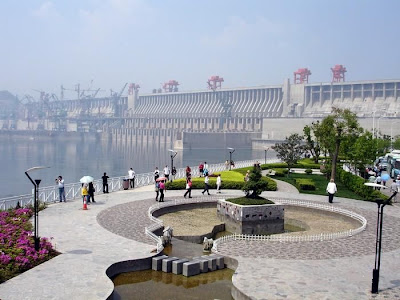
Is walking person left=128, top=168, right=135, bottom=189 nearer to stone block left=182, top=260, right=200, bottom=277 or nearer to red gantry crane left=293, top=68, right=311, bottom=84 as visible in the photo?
stone block left=182, top=260, right=200, bottom=277

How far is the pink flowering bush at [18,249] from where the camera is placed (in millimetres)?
11531

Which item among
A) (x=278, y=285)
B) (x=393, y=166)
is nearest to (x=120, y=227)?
(x=278, y=285)

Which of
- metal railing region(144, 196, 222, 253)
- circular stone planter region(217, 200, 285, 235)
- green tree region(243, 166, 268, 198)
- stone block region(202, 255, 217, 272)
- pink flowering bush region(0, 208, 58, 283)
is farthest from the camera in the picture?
green tree region(243, 166, 268, 198)

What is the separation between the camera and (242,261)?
Answer: 12.9 m

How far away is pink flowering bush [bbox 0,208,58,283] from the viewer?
37.8 ft

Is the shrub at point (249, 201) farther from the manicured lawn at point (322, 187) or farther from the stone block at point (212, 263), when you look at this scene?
the manicured lawn at point (322, 187)

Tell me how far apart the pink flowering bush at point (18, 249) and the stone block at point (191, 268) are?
12.3 ft

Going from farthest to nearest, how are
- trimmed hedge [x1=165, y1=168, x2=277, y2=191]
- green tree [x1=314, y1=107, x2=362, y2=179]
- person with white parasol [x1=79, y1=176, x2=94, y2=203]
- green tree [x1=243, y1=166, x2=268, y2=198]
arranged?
green tree [x1=314, y1=107, x2=362, y2=179] < trimmed hedge [x1=165, y1=168, x2=277, y2=191] < person with white parasol [x1=79, y1=176, x2=94, y2=203] < green tree [x1=243, y1=166, x2=268, y2=198]

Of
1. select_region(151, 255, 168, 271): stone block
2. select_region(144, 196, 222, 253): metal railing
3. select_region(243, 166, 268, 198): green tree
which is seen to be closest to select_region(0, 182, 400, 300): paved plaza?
select_region(144, 196, 222, 253): metal railing

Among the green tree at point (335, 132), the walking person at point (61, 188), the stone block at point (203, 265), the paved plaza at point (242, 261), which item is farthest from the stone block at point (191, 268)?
the green tree at point (335, 132)

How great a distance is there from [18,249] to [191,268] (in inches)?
186

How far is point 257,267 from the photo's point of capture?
12.4 m

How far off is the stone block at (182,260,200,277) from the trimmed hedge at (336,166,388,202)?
48.4 feet

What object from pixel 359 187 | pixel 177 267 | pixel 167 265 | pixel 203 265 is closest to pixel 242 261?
pixel 203 265
